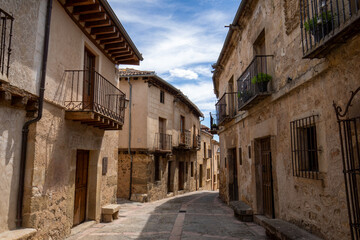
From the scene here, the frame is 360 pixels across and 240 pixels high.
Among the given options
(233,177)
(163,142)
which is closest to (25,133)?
(233,177)

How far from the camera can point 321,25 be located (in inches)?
165

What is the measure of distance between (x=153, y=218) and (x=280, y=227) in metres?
4.40

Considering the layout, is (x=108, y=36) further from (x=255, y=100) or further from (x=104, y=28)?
(x=255, y=100)

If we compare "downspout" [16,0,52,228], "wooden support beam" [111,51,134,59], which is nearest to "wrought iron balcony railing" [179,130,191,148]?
"wooden support beam" [111,51,134,59]

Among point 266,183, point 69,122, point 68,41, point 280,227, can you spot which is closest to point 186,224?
point 266,183

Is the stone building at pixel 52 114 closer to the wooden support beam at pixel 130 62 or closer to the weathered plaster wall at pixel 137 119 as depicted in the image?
the wooden support beam at pixel 130 62

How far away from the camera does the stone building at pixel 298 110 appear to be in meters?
3.95

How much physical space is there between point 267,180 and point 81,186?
16.0 feet

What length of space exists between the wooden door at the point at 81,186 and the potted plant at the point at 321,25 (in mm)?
6013

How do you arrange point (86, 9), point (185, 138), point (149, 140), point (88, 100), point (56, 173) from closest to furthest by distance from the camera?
point (56, 173) → point (86, 9) → point (88, 100) → point (149, 140) → point (185, 138)

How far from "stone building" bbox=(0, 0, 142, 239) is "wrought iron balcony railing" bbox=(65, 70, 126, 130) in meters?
0.02

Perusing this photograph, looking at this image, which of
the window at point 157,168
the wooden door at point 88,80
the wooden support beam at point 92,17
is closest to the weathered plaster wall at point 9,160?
the wooden door at point 88,80

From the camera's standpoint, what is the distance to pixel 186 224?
760cm

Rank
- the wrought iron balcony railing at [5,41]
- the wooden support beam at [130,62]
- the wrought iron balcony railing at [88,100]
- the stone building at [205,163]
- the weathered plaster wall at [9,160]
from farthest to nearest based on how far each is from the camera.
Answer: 1. the stone building at [205,163]
2. the wooden support beam at [130,62]
3. the wrought iron balcony railing at [88,100]
4. the weathered plaster wall at [9,160]
5. the wrought iron balcony railing at [5,41]
